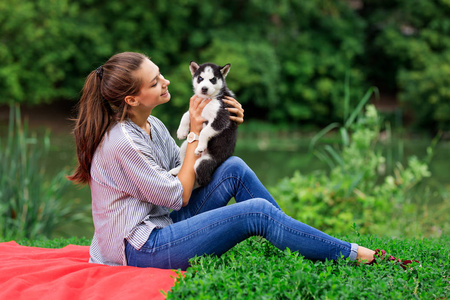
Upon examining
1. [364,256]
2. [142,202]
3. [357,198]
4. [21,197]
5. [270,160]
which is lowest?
[270,160]

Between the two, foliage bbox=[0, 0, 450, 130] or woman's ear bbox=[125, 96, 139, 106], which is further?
foliage bbox=[0, 0, 450, 130]

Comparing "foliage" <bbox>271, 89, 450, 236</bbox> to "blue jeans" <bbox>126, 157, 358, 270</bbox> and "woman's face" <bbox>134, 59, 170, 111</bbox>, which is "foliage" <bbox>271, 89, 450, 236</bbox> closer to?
"blue jeans" <bbox>126, 157, 358, 270</bbox>

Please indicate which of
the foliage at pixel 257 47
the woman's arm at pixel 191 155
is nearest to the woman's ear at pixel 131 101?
the woman's arm at pixel 191 155

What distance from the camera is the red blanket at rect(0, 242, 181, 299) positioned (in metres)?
1.98

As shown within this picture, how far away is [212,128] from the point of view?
2605 mm

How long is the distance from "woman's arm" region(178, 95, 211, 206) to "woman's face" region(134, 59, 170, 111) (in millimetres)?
297

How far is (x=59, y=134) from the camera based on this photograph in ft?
49.3

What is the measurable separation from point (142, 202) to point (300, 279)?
0.84 metres

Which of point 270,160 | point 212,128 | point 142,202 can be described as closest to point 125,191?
point 142,202

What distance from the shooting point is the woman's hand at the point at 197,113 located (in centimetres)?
263

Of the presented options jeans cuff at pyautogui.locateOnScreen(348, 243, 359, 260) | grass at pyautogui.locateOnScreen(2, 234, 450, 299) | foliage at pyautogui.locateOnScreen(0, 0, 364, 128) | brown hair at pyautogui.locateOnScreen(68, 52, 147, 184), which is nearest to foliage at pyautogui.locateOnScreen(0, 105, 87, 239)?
brown hair at pyautogui.locateOnScreen(68, 52, 147, 184)

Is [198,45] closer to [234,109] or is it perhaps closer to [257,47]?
[257,47]

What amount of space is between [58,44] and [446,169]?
12.3m

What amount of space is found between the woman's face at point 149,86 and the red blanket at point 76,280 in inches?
32.8
